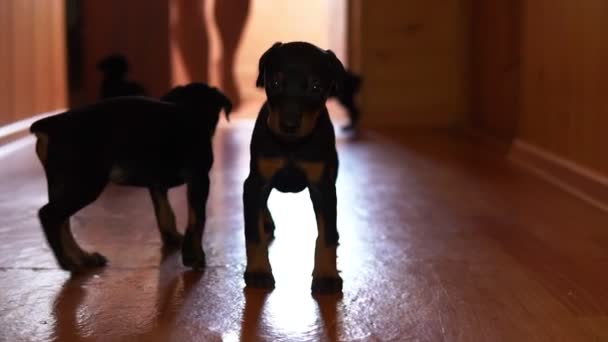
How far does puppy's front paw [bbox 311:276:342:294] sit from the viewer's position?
1170mm

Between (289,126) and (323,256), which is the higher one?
(289,126)

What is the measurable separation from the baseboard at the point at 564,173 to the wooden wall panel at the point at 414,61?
3.16 ft

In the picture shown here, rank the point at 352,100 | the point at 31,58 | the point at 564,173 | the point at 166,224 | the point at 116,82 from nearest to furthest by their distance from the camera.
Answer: the point at 166,224, the point at 564,173, the point at 116,82, the point at 31,58, the point at 352,100

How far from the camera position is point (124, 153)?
1206 millimetres

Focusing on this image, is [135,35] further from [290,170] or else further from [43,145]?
[290,170]

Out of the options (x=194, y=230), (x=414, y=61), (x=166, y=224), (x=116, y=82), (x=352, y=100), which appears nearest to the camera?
(x=194, y=230)

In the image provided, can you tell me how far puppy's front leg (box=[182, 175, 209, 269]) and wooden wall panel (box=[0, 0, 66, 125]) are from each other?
52.8 inches

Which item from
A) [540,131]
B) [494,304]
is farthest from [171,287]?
[540,131]

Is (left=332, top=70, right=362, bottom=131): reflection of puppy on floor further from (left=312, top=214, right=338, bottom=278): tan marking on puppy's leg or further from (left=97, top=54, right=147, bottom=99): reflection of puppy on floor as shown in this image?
(left=312, top=214, right=338, bottom=278): tan marking on puppy's leg

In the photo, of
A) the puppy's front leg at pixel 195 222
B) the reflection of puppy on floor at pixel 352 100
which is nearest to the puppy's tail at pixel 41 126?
the puppy's front leg at pixel 195 222

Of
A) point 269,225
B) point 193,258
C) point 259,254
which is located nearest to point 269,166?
point 259,254

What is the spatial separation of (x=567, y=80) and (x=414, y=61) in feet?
4.70

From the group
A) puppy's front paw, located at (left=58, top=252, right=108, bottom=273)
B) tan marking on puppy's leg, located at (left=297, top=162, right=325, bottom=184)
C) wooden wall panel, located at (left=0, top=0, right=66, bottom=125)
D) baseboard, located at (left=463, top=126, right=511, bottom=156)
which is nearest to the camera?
tan marking on puppy's leg, located at (left=297, top=162, right=325, bottom=184)

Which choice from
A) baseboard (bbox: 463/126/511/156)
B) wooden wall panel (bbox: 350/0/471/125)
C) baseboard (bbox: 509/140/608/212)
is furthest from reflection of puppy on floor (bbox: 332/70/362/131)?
baseboard (bbox: 509/140/608/212)
